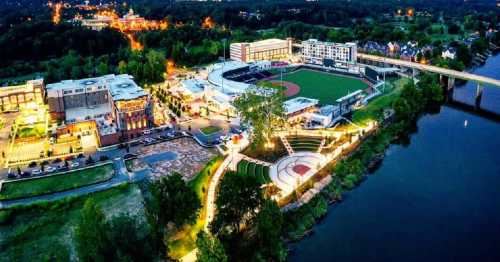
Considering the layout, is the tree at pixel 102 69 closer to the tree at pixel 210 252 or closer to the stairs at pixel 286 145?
the stairs at pixel 286 145

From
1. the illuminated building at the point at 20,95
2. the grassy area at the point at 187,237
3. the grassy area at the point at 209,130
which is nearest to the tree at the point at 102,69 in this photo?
the illuminated building at the point at 20,95

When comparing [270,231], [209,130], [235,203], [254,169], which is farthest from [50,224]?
[209,130]

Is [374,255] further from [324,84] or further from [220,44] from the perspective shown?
[220,44]

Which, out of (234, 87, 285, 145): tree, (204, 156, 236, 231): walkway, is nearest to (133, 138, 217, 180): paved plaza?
(204, 156, 236, 231): walkway

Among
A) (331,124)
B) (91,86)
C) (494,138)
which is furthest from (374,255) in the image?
(91,86)

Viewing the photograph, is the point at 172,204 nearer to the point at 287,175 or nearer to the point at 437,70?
the point at 287,175

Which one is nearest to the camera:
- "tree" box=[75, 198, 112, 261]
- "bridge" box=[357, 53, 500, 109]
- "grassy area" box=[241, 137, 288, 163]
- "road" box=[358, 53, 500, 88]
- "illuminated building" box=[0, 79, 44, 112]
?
"tree" box=[75, 198, 112, 261]

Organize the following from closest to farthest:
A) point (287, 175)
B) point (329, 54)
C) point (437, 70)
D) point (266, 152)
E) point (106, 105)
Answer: point (287, 175)
point (266, 152)
point (106, 105)
point (437, 70)
point (329, 54)

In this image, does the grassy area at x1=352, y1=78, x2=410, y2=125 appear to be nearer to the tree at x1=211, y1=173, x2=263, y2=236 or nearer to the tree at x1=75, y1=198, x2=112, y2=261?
the tree at x1=211, y1=173, x2=263, y2=236
